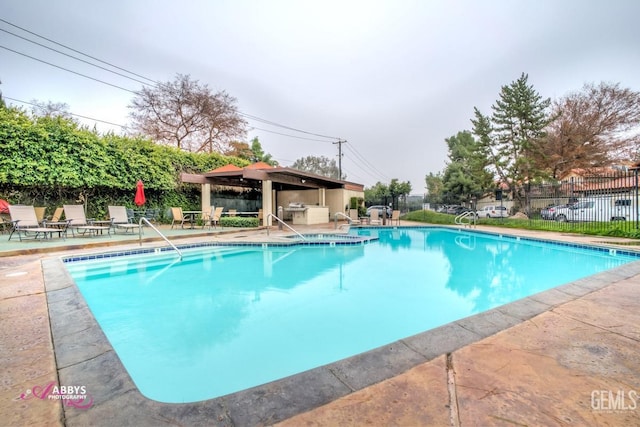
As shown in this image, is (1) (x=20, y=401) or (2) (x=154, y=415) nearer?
(2) (x=154, y=415)

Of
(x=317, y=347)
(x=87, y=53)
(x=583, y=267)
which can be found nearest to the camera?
(x=317, y=347)

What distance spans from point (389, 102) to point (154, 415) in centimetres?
1914

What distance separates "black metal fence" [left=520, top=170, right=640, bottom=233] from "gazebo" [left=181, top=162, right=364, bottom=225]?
10.4 meters

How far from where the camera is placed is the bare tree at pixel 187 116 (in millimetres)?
18877

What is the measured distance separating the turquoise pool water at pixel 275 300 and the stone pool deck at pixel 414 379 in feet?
2.27

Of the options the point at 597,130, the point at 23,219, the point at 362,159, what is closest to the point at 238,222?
the point at 23,219

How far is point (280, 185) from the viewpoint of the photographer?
17844 millimetres

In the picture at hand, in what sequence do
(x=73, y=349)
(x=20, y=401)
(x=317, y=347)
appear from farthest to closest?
(x=317, y=347), (x=73, y=349), (x=20, y=401)

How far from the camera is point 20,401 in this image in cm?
142

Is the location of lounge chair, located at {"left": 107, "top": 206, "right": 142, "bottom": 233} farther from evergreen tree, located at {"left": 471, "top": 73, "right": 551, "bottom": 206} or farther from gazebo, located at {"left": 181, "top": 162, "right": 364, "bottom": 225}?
evergreen tree, located at {"left": 471, "top": 73, "right": 551, "bottom": 206}

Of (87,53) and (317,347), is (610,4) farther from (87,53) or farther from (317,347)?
(87,53)

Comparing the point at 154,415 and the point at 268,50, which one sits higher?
the point at 268,50

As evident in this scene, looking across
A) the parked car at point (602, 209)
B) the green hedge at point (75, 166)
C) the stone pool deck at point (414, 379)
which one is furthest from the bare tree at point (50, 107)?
the parked car at point (602, 209)

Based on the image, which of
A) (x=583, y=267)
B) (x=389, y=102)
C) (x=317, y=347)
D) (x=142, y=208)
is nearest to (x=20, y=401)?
(x=317, y=347)
